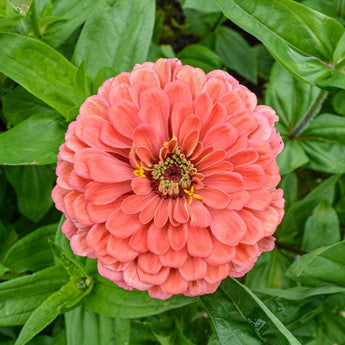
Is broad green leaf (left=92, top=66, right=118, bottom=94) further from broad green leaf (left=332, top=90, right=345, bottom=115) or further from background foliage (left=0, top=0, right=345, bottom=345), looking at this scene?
broad green leaf (left=332, top=90, right=345, bottom=115)

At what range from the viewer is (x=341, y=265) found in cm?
97

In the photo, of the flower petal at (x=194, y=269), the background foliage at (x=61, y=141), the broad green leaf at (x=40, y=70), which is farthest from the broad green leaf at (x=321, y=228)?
the broad green leaf at (x=40, y=70)

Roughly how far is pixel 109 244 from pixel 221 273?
0.62 ft

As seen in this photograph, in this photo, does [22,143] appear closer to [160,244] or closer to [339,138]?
[160,244]

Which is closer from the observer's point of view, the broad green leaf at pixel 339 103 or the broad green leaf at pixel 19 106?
the broad green leaf at pixel 19 106

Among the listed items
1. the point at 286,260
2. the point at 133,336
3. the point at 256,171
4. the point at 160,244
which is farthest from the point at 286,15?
the point at 133,336

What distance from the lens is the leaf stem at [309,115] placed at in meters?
1.05

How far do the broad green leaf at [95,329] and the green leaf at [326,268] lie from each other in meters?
0.39

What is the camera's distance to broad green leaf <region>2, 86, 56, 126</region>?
1132 mm

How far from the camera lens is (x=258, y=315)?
0.76m

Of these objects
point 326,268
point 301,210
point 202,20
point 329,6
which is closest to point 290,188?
point 301,210

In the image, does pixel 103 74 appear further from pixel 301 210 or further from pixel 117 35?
pixel 301 210

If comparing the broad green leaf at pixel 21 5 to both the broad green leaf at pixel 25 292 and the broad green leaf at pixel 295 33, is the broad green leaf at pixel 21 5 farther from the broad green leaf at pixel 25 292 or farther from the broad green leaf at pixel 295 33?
the broad green leaf at pixel 25 292

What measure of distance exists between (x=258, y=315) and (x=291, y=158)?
54 centimetres
